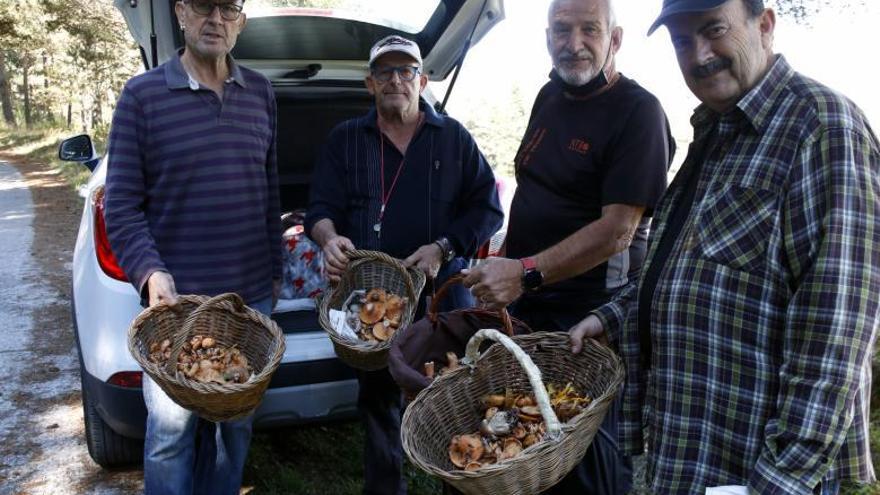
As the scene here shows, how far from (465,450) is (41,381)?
3.74 meters

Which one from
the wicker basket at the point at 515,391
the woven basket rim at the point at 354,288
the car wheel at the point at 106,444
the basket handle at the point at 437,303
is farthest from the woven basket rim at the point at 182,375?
the car wheel at the point at 106,444

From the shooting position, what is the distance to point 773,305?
1516mm

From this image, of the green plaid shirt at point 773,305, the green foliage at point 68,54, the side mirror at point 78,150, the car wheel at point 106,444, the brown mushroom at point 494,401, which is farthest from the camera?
the green foliage at point 68,54

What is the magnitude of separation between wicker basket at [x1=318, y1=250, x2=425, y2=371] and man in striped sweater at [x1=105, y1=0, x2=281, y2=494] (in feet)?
1.06

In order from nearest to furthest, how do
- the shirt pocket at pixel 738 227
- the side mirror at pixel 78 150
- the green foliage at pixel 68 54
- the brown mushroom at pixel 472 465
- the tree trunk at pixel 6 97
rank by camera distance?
the shirt pocket at pixel 738 227, the brown mushroom at pixel 472 465, the side mirror at pixel 78 150, the green foliage at pixel 68 54, the tree trunk at pixel 6 97

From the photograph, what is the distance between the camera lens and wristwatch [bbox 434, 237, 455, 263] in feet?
9.53

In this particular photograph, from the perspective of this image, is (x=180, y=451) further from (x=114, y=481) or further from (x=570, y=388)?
(x=570, y=388)

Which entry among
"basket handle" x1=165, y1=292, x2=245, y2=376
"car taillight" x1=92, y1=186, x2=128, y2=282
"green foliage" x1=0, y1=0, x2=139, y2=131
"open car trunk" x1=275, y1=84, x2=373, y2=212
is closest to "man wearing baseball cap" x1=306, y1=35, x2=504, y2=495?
"basket handle" x1=165, y1=292, x2=245, y2=376

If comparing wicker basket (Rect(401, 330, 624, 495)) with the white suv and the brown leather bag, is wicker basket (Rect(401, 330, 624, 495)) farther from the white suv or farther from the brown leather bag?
the white suv

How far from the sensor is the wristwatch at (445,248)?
2.91 m

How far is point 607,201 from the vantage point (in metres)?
2.35

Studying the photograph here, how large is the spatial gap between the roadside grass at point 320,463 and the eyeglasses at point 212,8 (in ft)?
6.38

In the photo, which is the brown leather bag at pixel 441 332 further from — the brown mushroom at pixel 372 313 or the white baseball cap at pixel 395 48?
the white baseball cap at pixel 395 48

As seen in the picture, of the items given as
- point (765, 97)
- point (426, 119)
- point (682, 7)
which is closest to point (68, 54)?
point (426, 119)
